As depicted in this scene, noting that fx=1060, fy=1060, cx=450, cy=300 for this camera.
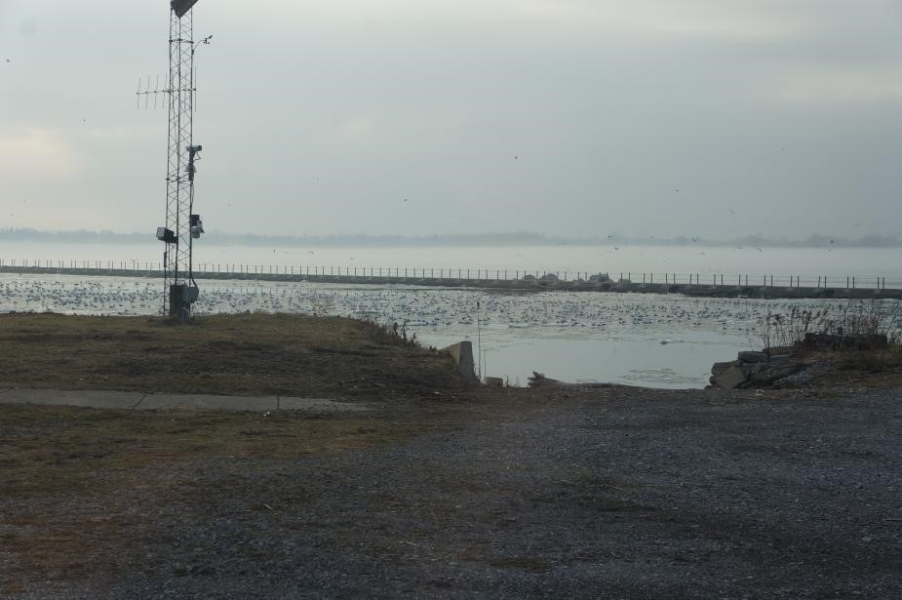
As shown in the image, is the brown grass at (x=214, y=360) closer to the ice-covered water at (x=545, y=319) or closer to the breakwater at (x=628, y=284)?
the ice-covered water at (x=545, y=319)

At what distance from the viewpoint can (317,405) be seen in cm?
1484

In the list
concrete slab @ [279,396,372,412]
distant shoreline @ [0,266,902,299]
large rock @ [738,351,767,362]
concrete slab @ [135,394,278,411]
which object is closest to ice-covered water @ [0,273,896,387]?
large rock @ [738,351,767,362]

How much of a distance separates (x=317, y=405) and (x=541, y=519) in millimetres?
7032

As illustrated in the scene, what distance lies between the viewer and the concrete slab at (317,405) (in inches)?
571

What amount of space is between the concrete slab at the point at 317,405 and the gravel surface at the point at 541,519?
2.25m

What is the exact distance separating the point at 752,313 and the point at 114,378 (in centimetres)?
5049

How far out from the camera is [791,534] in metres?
7.88

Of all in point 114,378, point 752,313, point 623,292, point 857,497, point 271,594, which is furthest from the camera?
point 623,292

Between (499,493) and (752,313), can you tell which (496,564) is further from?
(752,313)

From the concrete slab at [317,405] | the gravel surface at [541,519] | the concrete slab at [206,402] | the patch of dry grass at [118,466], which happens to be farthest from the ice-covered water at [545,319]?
the gravel surface at [541,519]

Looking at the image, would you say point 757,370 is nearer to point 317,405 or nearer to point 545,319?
point 317,405

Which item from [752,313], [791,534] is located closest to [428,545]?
[791,534]

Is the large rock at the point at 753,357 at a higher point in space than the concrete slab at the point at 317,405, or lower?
higher

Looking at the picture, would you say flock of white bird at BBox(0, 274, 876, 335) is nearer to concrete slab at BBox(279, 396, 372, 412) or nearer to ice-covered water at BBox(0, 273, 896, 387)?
ice-covered water at BBox(0, 273, 896, 387)
